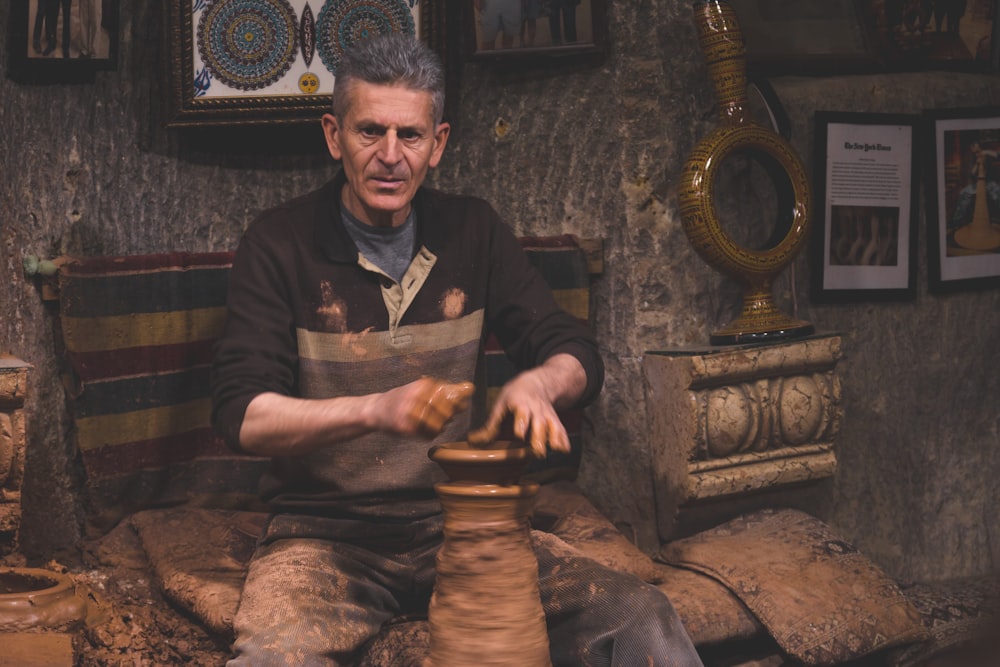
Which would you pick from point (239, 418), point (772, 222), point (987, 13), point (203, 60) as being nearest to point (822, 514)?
point (772, 222)

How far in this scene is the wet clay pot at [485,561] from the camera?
2.16 metres

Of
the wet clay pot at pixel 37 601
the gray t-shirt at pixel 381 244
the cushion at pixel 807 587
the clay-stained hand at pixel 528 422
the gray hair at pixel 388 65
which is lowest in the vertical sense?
the cushion at pixel 807 587

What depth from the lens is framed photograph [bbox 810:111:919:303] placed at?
12.2 feet

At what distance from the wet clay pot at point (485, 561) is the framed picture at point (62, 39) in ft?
5.95

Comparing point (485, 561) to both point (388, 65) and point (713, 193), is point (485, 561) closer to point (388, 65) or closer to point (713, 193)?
point (388, 65)

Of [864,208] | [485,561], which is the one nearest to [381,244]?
[485,561]

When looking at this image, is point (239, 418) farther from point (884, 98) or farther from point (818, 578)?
point (884, 98)

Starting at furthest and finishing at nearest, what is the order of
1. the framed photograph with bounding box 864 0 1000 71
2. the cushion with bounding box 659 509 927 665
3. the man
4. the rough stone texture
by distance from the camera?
the framed photograph with bounding box 864 0 1000 71 → the rough stone texture → the cushion with bounding box 659 509 927 665 → the man

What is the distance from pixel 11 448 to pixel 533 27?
6.14ft

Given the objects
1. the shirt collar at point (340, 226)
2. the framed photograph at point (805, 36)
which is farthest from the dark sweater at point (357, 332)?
the framed photograph at point (805, 36)

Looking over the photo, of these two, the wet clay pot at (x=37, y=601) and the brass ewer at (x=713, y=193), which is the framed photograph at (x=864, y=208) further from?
the wet clay pot at (x=37, y=601)

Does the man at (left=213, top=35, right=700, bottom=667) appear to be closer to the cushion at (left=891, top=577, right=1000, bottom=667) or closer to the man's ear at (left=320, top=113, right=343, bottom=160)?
the man's ear at (left=320, top=113, right=343, bottom=160)

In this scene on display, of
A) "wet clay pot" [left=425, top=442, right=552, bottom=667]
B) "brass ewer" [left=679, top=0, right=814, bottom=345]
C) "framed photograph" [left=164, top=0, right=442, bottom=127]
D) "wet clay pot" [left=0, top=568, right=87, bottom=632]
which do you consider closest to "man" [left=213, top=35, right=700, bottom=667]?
"wet clay pot" [left=425, top=442, right=552, bottom=667]

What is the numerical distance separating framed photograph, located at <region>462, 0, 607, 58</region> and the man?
2.59 ft
